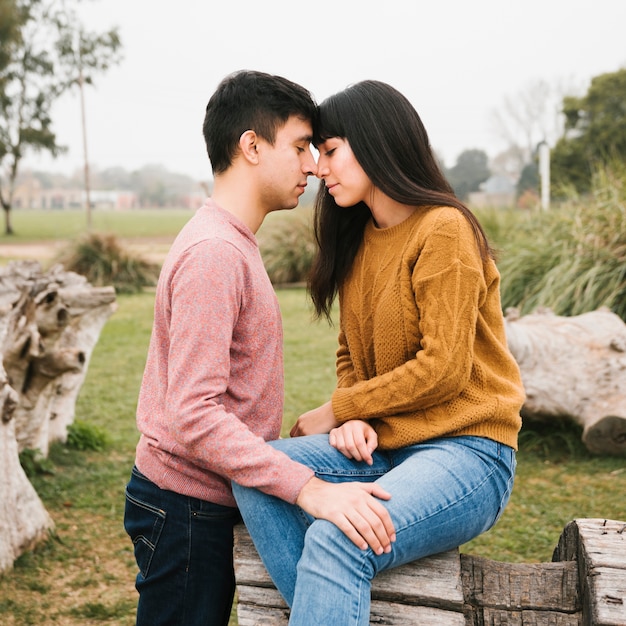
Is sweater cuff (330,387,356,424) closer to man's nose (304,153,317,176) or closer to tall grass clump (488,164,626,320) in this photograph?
man's nose (304,153,317,176)

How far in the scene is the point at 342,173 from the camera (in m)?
1.99

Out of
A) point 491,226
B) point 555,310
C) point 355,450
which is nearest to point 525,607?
point 355,450

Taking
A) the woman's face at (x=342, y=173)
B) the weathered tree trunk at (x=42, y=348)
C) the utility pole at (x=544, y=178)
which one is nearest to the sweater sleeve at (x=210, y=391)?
the woman's face at (x=342, y=173)

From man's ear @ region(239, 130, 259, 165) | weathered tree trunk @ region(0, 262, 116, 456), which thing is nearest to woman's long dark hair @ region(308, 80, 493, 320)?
man's ear @ region(239, 130, 259, 165)

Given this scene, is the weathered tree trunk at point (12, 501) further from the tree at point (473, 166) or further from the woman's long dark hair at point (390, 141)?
the tree at point (473, 166)

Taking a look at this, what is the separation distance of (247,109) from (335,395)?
2.44ft

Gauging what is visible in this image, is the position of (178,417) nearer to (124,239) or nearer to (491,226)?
(491,226)

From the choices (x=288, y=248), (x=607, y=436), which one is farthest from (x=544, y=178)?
(x=607, y=436)

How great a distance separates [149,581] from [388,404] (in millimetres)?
717

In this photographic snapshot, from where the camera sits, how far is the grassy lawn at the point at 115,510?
292 cm

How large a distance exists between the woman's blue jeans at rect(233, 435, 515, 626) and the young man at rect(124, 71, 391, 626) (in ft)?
0.17

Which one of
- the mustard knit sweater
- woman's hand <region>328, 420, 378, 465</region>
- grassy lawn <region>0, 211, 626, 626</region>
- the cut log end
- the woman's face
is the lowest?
grassy lawn <region>0, 211, 626, 626</region>

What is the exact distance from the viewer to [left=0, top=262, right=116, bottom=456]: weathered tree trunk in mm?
3746

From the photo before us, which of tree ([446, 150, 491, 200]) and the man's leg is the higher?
tree ([446, 150, 491, 200])
